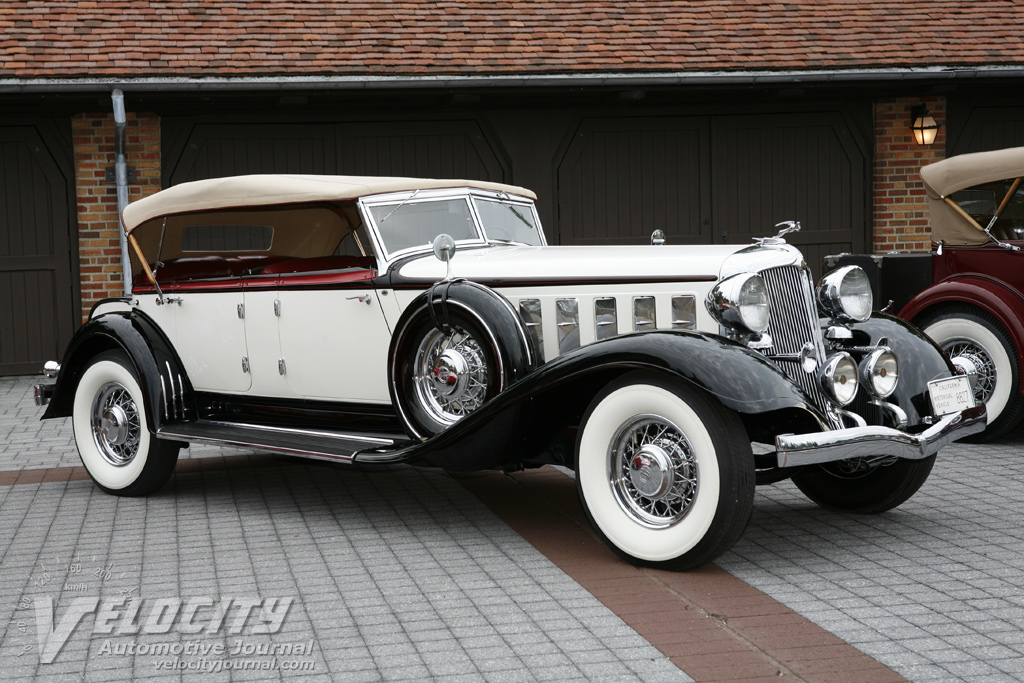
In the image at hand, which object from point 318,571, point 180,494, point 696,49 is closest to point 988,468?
point 318,571

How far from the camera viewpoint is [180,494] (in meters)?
5.85

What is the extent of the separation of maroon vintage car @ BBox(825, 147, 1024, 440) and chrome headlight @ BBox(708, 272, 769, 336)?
3.12m

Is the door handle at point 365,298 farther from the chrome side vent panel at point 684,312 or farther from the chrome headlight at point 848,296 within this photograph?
the chrome headlight at point 848,296

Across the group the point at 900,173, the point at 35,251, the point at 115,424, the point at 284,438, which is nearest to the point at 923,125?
the point at 900,173

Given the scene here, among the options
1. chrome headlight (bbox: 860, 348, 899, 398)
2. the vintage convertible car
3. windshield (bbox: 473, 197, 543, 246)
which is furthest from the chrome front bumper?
windshield (bbox: 473, 197, 543, 246)

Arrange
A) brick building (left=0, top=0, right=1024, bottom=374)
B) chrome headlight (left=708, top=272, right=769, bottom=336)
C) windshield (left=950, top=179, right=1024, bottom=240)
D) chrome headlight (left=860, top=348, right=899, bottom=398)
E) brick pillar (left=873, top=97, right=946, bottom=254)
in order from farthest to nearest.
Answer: brick pillar (left=873, top=97, right=946, bottom=254)
brick building (left=0, top=0, right=1024, bottom=374)
windshield (left=950, top=179, right=1024, bottom=240)
chrome headlight (left=860, top=348, right=899, bottom=398)
chrome headlight (left=708, top=272, right=769, bottom=336)

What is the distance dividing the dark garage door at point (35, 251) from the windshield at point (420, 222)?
22.5 ft

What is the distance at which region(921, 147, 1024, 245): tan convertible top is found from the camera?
689 cm

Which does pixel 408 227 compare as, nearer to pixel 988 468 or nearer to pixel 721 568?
pixel 721 568

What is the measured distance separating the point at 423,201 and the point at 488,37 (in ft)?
20.1

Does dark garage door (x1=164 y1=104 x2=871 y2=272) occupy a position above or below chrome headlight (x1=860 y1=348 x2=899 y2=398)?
above

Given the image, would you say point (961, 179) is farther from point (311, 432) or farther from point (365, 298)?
point (311, 432)

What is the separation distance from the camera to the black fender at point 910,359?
447 cm

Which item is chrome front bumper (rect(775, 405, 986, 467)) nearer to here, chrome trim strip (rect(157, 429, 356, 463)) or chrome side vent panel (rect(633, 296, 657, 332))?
chrome side vent panel (rect(633, 296, 657, 332))
